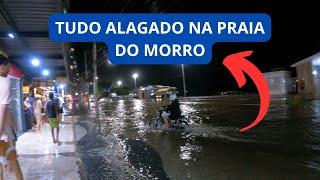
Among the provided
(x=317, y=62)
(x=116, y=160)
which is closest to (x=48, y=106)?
(x=116, y=160)

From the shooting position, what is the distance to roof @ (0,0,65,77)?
30.5 feet

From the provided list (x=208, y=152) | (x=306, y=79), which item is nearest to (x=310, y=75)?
(x=306, y=79)

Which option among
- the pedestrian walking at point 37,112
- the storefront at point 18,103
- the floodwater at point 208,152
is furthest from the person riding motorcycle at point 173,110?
the storefront at point 18,103

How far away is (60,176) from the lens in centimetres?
800

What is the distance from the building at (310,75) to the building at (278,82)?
1.87 m

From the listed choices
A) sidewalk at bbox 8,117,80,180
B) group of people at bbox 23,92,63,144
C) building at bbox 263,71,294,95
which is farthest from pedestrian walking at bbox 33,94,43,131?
building at bbox 263,71,294,95

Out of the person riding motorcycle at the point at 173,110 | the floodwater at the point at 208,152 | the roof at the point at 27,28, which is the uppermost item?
the roof at the point at 27,28

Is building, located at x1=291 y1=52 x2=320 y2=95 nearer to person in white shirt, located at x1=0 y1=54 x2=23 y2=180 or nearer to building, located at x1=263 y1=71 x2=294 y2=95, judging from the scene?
building, located at x1=263 y1=71 x2=294 y2=95

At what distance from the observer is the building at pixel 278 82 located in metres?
47.2

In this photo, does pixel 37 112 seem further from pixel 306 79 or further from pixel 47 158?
pixel 306 79

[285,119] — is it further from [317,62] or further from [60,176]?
[317,62]

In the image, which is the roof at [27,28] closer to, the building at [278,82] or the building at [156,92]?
the building at [278,82]

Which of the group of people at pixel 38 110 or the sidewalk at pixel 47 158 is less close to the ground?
the group of people at pixel 38 110

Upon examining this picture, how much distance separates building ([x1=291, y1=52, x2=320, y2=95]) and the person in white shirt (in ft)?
108
